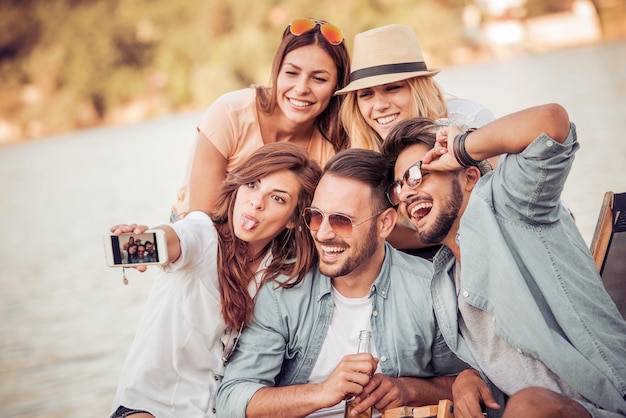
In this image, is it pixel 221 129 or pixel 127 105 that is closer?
pixel 221 129

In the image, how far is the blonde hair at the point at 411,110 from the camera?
4.18 metres

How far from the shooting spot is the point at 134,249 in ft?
9.83

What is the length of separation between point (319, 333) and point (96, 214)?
53.5 feet

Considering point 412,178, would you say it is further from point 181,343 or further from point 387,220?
point 181,343

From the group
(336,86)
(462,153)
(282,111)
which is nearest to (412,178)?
(462,153)

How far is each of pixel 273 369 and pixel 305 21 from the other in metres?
1.92

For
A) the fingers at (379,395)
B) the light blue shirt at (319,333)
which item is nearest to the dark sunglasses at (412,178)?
the light blue shirt at (319,333)

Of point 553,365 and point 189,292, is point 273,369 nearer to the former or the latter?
point 189,292

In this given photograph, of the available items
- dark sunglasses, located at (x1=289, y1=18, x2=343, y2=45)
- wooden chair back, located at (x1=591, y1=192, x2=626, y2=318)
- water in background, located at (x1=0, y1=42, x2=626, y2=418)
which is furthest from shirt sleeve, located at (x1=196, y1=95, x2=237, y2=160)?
water in background, located at (x1=0, y1=42, x2=626, y2=418)

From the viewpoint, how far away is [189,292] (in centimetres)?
320

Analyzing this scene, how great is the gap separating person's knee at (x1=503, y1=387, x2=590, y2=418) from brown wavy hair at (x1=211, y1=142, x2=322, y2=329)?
39.7 inches

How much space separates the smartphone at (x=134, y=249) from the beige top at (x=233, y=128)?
143cm

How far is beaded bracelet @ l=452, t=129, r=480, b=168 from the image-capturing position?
278 cm

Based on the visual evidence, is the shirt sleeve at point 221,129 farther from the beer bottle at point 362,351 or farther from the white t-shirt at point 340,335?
the beer bottle at point 362,351
